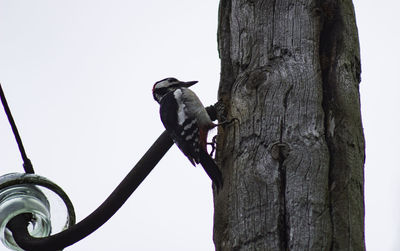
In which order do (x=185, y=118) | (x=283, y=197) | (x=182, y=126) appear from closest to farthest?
(x=283, y=197) → (x=182, y=126) → (x=185, y=118)

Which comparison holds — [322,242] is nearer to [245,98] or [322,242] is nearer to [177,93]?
[245,98]

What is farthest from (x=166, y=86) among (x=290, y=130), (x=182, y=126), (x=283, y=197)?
(x=283, y=197)

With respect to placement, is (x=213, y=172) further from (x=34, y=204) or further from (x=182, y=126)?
(x=182, y=126)

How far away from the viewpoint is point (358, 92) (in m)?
3.03

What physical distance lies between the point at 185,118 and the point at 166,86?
766 mm

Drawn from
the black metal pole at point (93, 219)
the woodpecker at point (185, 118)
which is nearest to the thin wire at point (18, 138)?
the black metal pole at point (93, 219)

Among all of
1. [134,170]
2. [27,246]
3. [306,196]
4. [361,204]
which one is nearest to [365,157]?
[361,204]

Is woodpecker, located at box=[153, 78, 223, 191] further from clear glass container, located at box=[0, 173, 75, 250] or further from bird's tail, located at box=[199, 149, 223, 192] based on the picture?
clear glass container, located at box=[0, 173, 75, 250]

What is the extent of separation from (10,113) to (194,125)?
54.4 inches

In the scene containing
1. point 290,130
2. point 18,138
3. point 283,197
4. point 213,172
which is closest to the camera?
point 283,197

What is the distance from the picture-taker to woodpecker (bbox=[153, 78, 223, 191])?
12.5 ft

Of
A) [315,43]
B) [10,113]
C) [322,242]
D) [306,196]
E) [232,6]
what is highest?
[232,6]

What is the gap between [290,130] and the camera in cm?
273

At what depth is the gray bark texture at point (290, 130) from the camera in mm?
2512
